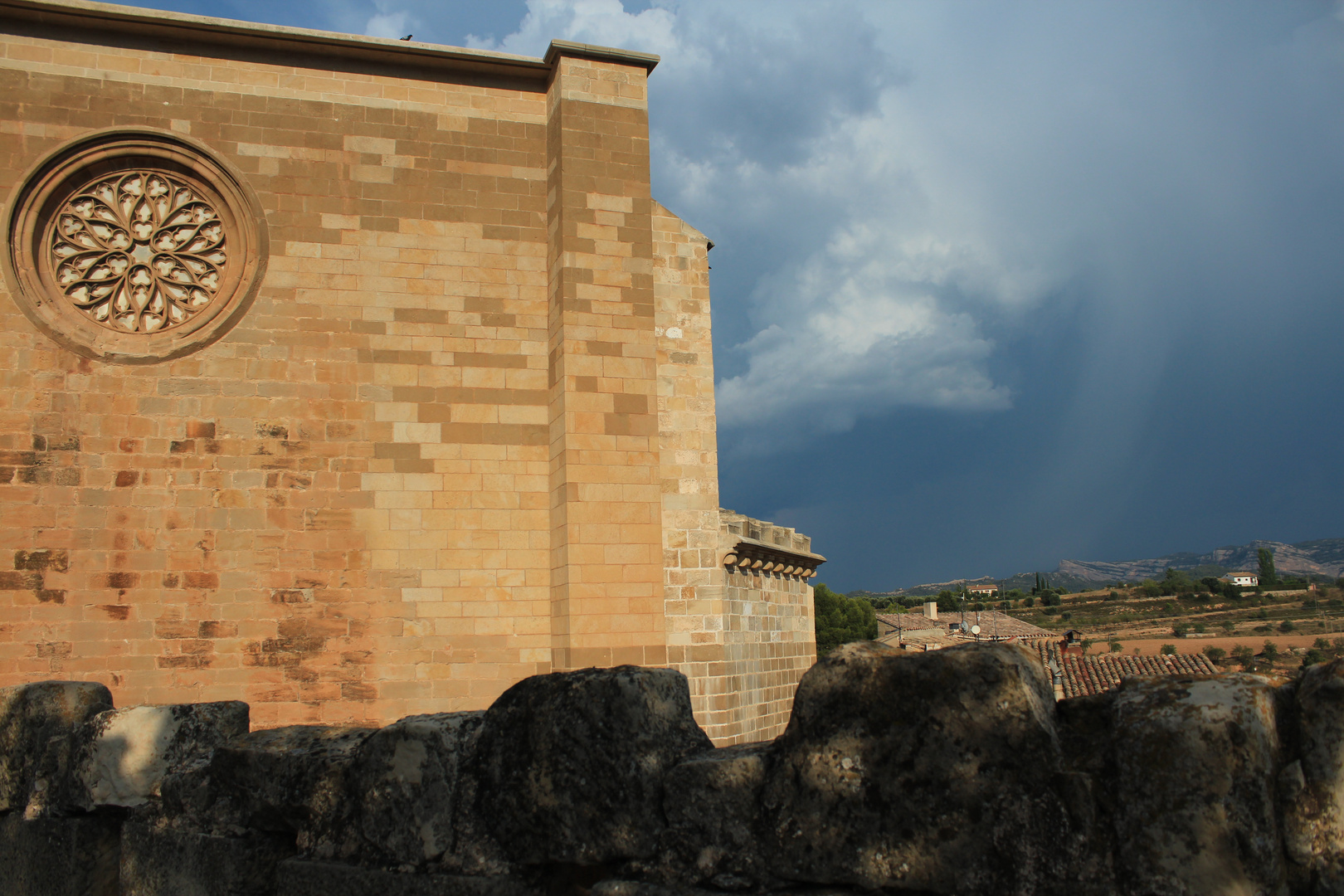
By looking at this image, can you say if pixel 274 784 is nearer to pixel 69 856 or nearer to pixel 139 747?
pixel 139 747

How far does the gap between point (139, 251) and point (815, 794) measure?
882 cm

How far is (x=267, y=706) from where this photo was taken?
7617 millimetres

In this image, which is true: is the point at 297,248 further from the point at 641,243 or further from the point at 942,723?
the point at 942,723

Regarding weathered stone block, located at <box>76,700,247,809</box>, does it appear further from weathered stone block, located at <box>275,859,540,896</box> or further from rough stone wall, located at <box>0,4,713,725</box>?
rough stone wall, located at <box>0,4,713,725</box>

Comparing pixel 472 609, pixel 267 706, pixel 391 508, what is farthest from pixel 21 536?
pixel 472 609

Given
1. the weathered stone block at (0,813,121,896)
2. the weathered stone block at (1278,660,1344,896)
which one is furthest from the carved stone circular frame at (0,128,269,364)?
the weathered stone block at (1278,660,1344,896)

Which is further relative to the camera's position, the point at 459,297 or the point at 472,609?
the point at 459,297

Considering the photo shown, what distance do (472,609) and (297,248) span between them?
374 cm

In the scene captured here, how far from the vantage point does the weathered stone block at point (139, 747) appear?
9.04 ft

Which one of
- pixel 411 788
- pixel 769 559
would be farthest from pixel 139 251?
pixel 411 788

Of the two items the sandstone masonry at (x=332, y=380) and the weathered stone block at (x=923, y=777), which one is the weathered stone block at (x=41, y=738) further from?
the sandstone masonry at (x=332, y=380)

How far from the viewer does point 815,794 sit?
5.63ft

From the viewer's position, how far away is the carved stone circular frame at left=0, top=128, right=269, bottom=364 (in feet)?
25.8

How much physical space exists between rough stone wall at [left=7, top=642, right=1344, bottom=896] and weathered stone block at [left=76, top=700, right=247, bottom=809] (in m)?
0.15
